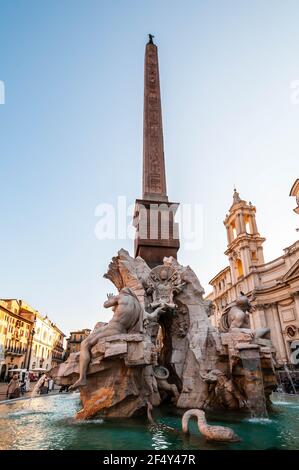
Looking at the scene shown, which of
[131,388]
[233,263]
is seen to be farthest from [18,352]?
[131,388]

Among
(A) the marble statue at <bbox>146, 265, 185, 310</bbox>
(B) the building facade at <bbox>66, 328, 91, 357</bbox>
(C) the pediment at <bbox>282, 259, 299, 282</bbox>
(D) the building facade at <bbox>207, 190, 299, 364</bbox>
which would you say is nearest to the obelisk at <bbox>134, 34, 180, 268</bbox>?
(A) the marble statue at <bbox>146, 265, 185, 310</bbox>

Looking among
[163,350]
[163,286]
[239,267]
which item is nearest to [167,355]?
[163,350]

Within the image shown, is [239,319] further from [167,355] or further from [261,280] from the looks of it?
[261,280]

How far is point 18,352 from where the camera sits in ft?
105

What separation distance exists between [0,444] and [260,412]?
159 inches

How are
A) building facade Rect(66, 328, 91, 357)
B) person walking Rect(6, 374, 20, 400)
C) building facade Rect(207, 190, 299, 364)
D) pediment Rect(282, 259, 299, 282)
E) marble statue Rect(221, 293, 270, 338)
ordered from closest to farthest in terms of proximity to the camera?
marble statue Rect(221, 293, 270, 338)
person walking Rect(6, 374, 20, 400)
pediment Rect(282, 259, 299, 282)
building facade Rect(207, 190, 299, 364)
building facade Rect(66, 328, 91, 357)

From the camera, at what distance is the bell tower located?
30.5 metres

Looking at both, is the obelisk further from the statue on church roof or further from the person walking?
the statue on church roof

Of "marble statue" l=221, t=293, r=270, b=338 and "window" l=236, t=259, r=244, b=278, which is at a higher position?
"window" l=236, t=259, r=244, b=278

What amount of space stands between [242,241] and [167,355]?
2553 cm

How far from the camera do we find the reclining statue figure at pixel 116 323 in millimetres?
4785

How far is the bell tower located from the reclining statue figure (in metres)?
26.1

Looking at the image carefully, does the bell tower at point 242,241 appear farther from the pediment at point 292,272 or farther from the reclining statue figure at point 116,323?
the reclining statue figure at point 116,323
